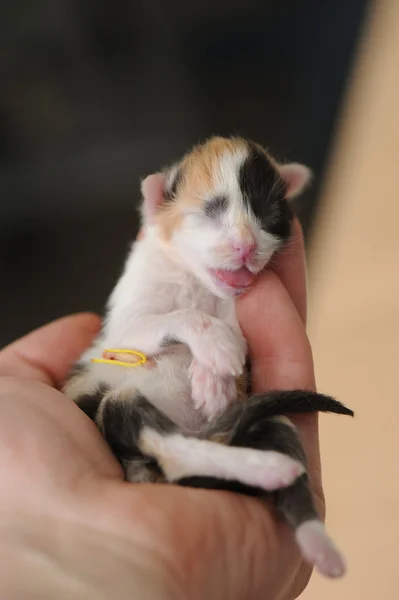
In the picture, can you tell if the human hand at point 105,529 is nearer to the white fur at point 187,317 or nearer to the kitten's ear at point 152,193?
the white fur at point 187,317

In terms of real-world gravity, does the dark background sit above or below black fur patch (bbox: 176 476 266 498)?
above

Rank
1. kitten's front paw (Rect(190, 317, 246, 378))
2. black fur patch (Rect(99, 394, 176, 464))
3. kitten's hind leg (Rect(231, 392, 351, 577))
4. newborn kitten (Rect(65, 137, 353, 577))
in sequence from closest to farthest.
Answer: kitten's hind leg (Rect(231, 392, 351, 577)), newborn kitten (Rect(65, 137, 353, 577)), black fur patch (Rect(99, 394, 176, 464)), kitten's front paw (Rect(190, 317, 246, 378))

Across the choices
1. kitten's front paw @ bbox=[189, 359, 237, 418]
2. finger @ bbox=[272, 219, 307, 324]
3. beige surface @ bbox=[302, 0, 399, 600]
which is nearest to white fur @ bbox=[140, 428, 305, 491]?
kitten's front paw @ bbox=[189, 359, 237, 418]

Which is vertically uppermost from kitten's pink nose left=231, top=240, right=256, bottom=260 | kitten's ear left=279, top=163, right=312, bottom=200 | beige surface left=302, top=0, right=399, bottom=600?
kitten's ear left=279, top=163, right=312, bottom=200

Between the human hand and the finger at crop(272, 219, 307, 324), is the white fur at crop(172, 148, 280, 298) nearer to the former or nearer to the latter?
the finger at crop(272, 219, 307, 324)

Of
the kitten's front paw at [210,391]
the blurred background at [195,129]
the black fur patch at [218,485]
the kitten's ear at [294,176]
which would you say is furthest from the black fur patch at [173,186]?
the blurred background at [195,129]

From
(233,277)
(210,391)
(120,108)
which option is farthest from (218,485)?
(120,108)

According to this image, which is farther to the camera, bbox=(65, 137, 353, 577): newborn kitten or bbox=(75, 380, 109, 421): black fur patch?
bbox=(75, 380, 109, 421): black fur patch

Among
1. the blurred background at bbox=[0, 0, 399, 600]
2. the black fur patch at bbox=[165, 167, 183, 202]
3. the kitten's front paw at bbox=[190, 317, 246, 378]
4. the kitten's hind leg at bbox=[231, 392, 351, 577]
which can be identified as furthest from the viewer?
the blurred background at bbox=[0, 0, 399, 600]

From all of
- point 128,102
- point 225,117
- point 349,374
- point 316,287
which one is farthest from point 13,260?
point 349,374
